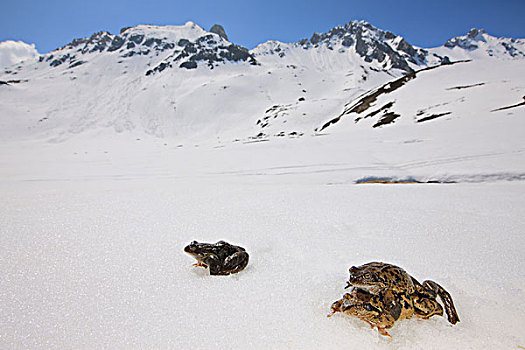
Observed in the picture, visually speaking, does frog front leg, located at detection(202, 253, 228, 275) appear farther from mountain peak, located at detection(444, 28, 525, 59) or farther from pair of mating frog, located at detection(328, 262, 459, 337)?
mountain peak, located at detection(444, 28, 525, 59)

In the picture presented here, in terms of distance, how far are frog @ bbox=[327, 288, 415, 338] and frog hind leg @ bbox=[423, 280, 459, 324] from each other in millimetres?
193

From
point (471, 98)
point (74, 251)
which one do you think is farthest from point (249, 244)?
point (471, 98)

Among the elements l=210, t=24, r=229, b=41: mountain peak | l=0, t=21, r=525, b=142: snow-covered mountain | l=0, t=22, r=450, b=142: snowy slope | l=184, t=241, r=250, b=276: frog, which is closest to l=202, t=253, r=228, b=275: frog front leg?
l=184, t=241, r=250, b=276: frog

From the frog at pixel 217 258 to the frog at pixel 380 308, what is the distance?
0.74 metres

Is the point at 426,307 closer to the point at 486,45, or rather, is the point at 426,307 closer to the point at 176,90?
the point at 176,90

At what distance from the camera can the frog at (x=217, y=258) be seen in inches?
64.7

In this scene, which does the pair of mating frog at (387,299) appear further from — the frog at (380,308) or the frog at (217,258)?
the frog at (217,258)

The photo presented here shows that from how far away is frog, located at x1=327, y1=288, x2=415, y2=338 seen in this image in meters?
1.20

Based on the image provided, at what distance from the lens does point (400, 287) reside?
1223 mm

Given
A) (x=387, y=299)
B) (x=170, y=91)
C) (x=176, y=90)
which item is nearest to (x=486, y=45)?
(x=176, y=90)

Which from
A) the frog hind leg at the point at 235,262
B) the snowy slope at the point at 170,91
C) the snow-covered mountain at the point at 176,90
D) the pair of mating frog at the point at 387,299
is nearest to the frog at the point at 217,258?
the frog hind leg at the point at 235,262

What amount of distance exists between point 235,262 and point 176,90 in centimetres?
4393

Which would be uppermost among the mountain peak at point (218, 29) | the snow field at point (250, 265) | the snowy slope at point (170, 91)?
the mountain peak at point (218, 29)

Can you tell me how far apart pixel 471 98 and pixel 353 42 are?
102691mm
